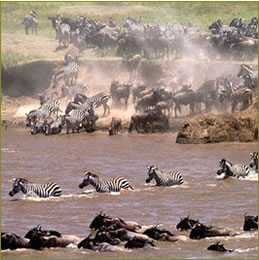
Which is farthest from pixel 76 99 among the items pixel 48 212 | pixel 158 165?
pixel 48 212

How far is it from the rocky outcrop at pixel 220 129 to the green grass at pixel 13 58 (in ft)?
49.8

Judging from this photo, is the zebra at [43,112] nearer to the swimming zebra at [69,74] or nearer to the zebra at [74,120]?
the zebra at [74,120]

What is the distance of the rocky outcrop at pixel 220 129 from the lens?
88.3ft

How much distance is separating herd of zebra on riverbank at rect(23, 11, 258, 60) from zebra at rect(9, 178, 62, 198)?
72.1ft

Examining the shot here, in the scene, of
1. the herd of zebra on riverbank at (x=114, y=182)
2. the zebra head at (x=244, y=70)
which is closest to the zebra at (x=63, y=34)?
the zebra head at (x=244, y=70)

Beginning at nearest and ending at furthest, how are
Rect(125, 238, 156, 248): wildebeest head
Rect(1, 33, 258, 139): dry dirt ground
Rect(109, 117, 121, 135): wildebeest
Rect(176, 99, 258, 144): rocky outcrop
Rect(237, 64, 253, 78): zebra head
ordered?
Rect(125, 238, 156, 248): wildebeest head
Rect(176, 99, 258, 144): rocky outcrop
Rect(109, 117, 121, 135): wildebeest
Rect(237, 64, 253, 78): zebra head
Rect(1, 33, 258, 139): dry dirt ground

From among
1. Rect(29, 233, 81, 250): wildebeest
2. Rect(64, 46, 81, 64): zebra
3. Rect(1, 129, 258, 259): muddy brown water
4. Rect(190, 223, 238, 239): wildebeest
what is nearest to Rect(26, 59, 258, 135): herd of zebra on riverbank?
Rect(1, 129, 258, 259): muddy brown water

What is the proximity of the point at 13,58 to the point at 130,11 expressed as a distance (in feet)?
31.7

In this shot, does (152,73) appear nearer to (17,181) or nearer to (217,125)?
(217,125)

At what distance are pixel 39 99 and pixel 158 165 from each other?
15821 mm

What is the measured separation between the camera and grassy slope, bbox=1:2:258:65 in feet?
157

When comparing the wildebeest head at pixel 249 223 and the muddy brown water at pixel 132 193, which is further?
the wildebeest head at pixel 249 223

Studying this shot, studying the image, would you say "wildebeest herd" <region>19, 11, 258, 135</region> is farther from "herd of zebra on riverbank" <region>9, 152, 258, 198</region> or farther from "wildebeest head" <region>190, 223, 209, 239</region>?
"wildebeest head" <region>190, 223, 209, 239</region>

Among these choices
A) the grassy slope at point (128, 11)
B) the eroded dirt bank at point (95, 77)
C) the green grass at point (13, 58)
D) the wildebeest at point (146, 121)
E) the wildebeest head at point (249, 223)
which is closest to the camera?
the wildebeest head at point (249, 223)
